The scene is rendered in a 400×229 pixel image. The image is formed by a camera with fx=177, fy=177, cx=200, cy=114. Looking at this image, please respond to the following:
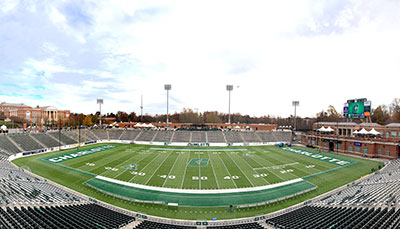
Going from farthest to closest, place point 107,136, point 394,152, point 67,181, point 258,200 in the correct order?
point 107,136
point 394,152
point 67,181
point 258,200

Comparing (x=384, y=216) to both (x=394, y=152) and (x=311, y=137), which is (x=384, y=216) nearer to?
(x=394, y=152)

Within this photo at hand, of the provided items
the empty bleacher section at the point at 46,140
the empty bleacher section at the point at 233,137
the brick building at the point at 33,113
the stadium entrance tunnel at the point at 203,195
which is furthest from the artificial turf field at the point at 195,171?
the brick building at the point at 33,113

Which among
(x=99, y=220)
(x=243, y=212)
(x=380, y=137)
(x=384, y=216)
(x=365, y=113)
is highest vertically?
(x=365, y=113)

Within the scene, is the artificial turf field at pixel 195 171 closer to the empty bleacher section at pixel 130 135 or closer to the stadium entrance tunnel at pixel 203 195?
the stadium entrance tunnel at pixel 203 195

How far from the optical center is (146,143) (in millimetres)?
51344

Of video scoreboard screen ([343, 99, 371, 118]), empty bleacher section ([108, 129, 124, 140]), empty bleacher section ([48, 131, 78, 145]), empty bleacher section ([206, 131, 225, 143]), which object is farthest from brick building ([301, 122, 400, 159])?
empty bleacher section ([48, 131, 78, 145])

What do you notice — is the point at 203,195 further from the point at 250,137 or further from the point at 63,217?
the point at 250,137

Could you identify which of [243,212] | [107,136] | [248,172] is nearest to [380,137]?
[248,172]

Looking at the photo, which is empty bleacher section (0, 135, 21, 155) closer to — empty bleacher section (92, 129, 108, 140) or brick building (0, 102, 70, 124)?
empty bleacher section (92, 129, 108, 140)

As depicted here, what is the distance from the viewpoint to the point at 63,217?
12.0 metres

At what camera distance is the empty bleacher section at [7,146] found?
110 feet

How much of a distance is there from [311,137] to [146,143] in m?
46.9

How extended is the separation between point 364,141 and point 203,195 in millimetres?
39019

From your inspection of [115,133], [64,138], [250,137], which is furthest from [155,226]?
[115,133]
